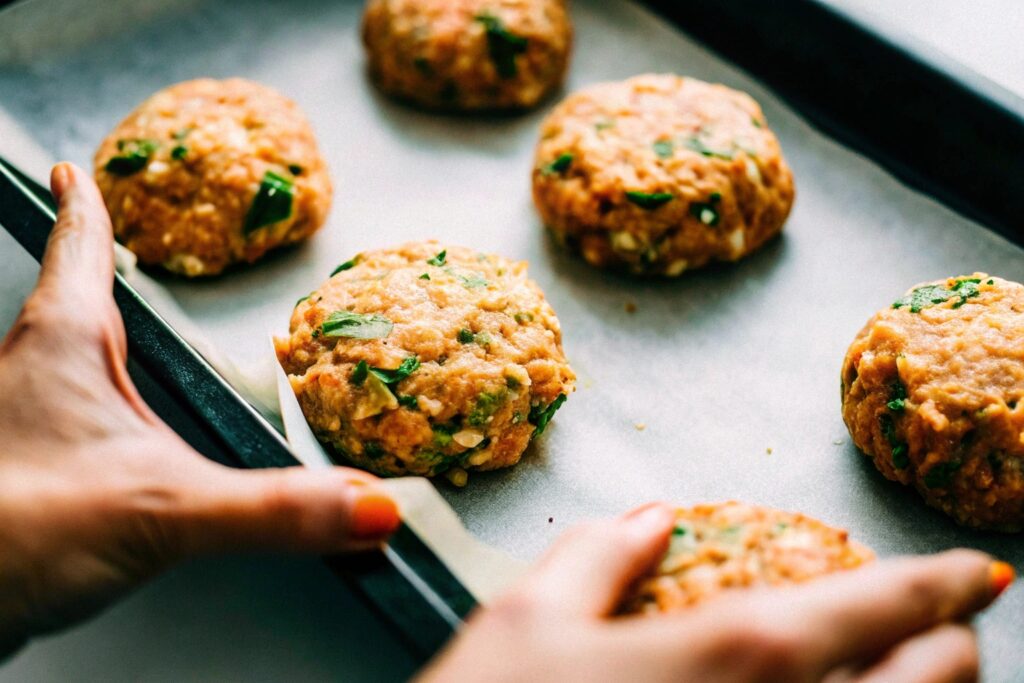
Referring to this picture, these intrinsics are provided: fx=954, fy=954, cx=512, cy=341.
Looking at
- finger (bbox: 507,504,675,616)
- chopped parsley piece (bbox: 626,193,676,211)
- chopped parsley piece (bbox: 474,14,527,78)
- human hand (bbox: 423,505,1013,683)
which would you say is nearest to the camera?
human hand (bbox: 423,505,1013,683)

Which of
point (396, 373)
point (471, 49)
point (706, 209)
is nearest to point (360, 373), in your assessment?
point (396, 373)

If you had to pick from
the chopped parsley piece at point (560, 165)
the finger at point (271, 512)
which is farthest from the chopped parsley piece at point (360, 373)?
the chopped parsley piece at point (560, 165)

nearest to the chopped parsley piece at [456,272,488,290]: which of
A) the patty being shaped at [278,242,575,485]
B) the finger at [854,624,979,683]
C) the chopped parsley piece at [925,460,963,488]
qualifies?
the patty being shaped at [278,242,575,485]

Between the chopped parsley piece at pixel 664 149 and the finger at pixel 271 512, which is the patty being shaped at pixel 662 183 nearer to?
the chopped parsley piece at pixel 664 149

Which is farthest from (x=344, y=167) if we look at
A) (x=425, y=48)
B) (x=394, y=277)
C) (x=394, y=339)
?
(x=394, y=339)

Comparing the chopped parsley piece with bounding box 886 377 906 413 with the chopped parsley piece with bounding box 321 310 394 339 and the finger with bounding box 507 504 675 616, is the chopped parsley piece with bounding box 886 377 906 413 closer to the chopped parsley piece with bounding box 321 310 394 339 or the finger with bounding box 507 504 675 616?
the finger with bounding box 507 504 675 616

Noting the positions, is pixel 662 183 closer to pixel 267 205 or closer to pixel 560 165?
pixel 560 165
